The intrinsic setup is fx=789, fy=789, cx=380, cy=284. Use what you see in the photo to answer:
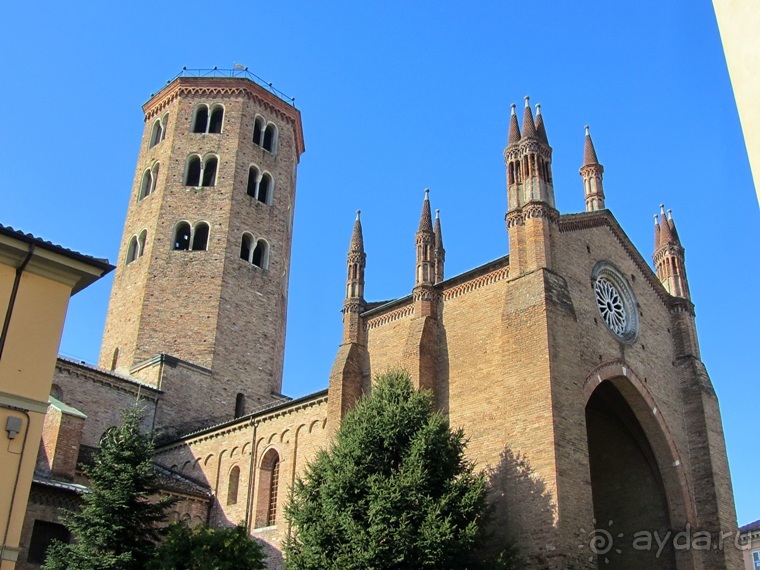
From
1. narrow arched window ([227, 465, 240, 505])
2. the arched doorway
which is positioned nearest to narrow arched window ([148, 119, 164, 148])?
narrow arched window ([227, 465, 240, 505])

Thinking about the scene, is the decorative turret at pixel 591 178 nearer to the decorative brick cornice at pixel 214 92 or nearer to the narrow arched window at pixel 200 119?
the decorative brick cornice at pixel 214 92

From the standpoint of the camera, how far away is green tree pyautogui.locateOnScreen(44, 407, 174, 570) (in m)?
19.0

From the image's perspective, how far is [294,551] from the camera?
59.0 feet

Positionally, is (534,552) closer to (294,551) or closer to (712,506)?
(294,551)

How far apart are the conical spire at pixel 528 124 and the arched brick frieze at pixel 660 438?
23.3 feet

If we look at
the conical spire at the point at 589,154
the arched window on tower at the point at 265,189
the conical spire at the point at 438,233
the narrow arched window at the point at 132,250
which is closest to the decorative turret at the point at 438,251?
the conical spire at the point at 438,233

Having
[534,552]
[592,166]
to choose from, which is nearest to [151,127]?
[592,166]

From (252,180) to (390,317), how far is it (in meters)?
16.1

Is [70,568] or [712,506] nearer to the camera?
[70,568]

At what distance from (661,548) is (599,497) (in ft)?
8.14

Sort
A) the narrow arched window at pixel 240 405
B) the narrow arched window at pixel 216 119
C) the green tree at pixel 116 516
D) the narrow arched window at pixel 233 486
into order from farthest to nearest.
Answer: the narrow arched window at pixel 216 119 < the narrow arched window at pixel 240 405 < the narrow arched window at pixel 233 486 < the green tree at pixel 116 516

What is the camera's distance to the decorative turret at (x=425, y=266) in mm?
23609

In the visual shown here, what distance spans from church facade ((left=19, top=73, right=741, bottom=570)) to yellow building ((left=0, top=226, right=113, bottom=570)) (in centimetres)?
1112

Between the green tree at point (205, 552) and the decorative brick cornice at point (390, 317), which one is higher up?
the decorative brick cornice at point (390, 317)
